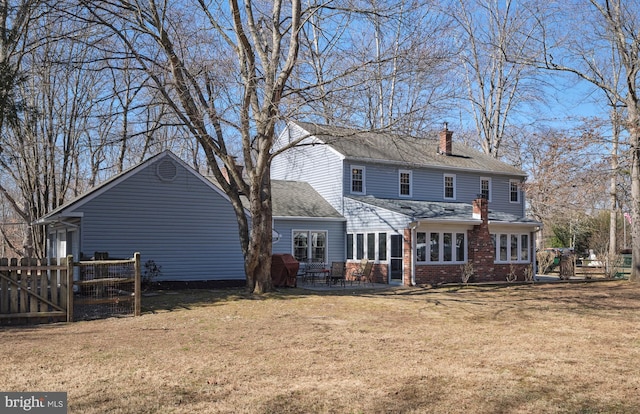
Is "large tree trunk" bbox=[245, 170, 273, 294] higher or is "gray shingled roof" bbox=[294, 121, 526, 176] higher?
"gray shingled roof" bbox=[294, 121, 526, 176]

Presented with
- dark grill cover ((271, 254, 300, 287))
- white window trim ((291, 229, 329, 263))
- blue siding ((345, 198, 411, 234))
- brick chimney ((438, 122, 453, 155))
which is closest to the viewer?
dark grill cover ((271, 254, 300, 287))

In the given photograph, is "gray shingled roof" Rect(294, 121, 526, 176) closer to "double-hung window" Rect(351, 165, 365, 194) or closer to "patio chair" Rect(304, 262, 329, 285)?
"double-hung window" Rect(351, 165, 365, 194)

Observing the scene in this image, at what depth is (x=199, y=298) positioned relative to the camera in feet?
55.5

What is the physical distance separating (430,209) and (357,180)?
3845mm

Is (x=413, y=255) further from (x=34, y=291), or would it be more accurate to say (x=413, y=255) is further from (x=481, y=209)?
(x=34, y=291)

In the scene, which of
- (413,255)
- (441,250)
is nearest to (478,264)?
(441,250)

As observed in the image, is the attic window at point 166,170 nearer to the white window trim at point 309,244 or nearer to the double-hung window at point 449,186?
the white window trim at point 309,244

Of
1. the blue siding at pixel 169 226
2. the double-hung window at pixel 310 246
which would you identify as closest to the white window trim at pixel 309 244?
the double-hung window at pixel 310 246

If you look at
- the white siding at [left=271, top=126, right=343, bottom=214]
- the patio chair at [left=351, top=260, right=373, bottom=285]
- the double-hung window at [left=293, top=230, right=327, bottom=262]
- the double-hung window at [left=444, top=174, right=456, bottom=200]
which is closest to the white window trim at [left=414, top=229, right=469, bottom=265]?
the patio chair at [left=351, top=260, right=373, bottom=285]

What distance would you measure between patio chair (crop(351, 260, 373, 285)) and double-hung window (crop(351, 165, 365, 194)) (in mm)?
4084

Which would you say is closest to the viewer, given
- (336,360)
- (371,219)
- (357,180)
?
(336,360)

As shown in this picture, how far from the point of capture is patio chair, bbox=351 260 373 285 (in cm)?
2228

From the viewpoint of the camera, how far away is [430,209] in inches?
972

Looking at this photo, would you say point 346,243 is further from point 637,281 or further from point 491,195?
point 637,281
